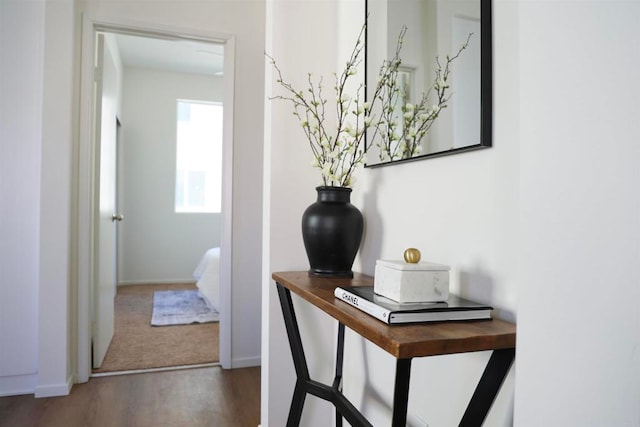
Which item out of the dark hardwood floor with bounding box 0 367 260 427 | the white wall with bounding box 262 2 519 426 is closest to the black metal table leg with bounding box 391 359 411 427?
the white wall with bounding box 262 2 519 426

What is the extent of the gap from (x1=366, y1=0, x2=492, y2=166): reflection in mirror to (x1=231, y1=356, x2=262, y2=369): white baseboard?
73.0 inches

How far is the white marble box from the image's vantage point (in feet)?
2.86

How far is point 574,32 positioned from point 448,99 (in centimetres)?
56

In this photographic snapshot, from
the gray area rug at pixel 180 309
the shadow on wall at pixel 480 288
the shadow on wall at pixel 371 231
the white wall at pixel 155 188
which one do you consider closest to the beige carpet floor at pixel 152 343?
the gray area rug at pixel 180 309

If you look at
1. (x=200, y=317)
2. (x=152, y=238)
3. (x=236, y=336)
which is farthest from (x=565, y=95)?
(x=152, y=238)

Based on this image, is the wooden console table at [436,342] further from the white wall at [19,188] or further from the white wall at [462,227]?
the white wall at [19,188]

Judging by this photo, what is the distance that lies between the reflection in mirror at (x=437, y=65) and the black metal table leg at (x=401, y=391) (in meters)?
0.52

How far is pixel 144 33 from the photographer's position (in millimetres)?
2637

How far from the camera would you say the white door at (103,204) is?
2.63 meters

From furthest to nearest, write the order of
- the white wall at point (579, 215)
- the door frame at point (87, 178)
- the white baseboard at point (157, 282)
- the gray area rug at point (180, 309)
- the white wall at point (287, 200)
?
the white baseboard at point (157, 282) < the gray area rug at point (180, 309) < the door frame at point (87, 178) < the white wall at point (287, 200) < the white wall at point (579, 215)

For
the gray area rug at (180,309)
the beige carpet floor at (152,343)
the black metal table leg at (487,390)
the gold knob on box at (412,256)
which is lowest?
the beige carpet floor at (152,343)

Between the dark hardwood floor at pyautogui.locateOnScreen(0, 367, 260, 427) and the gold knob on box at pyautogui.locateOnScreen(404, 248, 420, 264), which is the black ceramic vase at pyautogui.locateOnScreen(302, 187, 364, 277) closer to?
the gold knob on box at pyautogui.locateOnScreen(404, 248, 420, 264)

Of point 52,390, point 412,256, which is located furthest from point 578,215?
point 52,390

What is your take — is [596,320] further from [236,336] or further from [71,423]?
[236,336]
